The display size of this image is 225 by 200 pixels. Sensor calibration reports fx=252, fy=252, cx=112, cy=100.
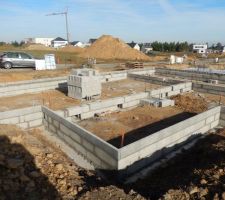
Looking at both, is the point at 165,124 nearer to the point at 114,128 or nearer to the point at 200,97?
the point at 114,128

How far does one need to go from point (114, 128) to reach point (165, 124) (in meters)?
1.81

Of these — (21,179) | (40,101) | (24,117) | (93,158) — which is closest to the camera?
(21,179)

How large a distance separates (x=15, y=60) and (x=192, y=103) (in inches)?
537

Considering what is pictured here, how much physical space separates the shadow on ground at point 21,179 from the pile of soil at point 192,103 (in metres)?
6.59

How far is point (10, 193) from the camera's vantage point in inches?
181

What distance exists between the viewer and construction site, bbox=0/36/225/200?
4.86 metres

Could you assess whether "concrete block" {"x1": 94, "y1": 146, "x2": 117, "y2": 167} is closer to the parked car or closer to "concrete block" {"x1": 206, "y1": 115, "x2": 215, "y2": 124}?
"concrete block" {"x1": 206, "y1": 115, "x2": 215, "y2": 124}

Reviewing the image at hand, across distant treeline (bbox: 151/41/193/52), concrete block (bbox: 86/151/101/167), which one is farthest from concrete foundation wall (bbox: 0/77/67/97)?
distant treeline (bbox: 151/41/193/52)

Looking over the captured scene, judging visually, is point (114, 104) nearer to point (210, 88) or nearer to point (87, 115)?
point (87, 115)

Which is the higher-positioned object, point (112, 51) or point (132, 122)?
point (112, 51)

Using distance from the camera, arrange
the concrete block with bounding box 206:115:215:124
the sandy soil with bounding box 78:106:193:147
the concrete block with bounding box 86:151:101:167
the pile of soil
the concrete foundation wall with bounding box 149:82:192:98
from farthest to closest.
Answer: the concrete foundation wall with bounding box 149:82:192:98
the pile of soil
the concrete block with bounding box 206:115:215:124
the sandy soil with bounding box 78:106:193:147
the concrete block with bounding box 86:151:101:167

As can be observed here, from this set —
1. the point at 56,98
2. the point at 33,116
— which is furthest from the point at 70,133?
the point at 56,98

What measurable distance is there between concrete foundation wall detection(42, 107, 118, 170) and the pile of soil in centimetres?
516

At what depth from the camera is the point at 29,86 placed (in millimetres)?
12188
